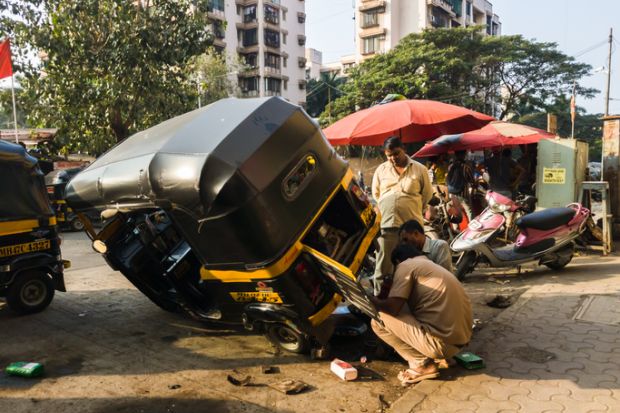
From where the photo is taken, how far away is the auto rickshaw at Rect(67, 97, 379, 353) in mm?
3258

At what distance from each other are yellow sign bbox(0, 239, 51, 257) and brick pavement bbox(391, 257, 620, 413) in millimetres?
4721

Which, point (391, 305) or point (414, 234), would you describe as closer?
point (391, 305)

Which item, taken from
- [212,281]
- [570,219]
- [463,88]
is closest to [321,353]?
[212,281]

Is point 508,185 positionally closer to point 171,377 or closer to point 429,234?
point 429,234

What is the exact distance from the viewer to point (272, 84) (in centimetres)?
5038

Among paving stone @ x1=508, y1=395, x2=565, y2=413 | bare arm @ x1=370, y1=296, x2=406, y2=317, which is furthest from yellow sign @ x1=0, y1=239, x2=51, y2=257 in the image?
paving stone @ x1=508, y1=395, x2=565, y2=413

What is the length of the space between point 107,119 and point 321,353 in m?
11.1

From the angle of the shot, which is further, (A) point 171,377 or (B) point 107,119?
(B) point 107,119

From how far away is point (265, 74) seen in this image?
161ft

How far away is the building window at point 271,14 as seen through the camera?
4912cm

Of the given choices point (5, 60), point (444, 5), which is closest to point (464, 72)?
point (444, 5)

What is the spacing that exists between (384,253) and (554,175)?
450 centimetres

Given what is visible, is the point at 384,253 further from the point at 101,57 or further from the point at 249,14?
the point at 249,14

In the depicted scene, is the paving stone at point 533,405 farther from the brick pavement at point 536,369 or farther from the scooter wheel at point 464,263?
the scooter wheel at point 464,263
